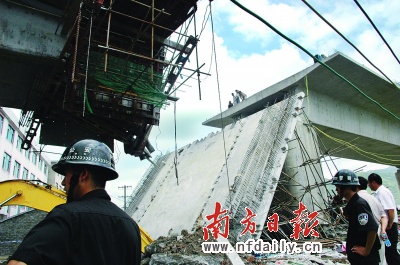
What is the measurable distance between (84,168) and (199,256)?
4915 mm

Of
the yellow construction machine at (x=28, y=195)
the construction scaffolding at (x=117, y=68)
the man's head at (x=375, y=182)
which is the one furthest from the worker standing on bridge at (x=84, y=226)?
the construction scaffolding at (x=117, y=68)

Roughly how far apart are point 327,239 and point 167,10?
7.71 meters

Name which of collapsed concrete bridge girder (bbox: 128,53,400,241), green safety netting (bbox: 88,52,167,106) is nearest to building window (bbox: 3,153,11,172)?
collapsed concrete bridge girder (bbox: 128,53,400,241)

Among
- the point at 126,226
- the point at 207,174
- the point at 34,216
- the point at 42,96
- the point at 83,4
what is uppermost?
the point at 83,4

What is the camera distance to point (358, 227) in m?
3.54

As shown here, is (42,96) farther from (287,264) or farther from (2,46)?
(287,264)

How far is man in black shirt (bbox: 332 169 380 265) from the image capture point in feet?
11.3

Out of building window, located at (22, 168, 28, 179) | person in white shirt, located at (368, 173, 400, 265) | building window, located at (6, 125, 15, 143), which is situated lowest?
person in white shirt, located at (368, 173, 400, 265)

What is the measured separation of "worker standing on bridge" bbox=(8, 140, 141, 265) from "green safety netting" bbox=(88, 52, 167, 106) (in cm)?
654

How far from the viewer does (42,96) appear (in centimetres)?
930

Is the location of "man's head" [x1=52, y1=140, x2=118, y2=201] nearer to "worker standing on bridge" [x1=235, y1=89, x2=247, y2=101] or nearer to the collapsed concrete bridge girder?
the collapsed concrete bridge girder

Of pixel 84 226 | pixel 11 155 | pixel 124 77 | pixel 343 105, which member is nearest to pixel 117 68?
pixel 124 77

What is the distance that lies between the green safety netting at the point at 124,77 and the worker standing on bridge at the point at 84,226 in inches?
258

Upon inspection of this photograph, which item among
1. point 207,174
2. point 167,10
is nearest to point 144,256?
point 207,174
